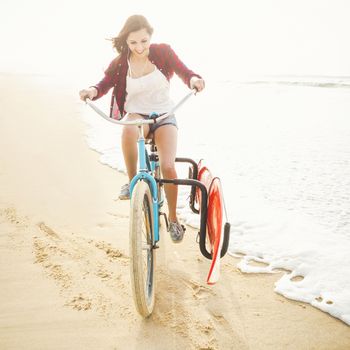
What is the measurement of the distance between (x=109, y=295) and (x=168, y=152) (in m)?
1.30

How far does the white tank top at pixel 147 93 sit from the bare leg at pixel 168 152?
0.27 metres

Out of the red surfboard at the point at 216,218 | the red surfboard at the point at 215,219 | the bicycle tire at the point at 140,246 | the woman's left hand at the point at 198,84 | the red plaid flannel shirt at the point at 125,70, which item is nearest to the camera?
the bicycle tire at the point at 140,246

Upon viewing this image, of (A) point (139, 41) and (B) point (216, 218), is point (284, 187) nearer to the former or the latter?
(B) point (216, 218)

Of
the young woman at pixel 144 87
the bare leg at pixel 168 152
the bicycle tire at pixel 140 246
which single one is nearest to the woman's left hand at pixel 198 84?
the young woman at pixel 144 87

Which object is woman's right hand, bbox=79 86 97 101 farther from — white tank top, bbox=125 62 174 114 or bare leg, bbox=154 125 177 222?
bare leg, bbox=154 125 177 222

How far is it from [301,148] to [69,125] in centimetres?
599

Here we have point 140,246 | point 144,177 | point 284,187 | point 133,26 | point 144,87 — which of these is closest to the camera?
point 140,246

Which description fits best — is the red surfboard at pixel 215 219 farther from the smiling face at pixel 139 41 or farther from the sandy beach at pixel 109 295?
the smiling face at pixel 139 41

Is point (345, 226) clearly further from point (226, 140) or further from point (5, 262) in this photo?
point (226, 140)

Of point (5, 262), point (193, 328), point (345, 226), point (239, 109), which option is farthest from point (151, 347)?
point (239, 109)

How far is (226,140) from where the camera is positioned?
8164mm

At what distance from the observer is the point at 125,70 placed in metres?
3.09

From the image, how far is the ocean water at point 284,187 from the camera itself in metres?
3.15

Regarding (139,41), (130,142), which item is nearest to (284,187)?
(130,142)
